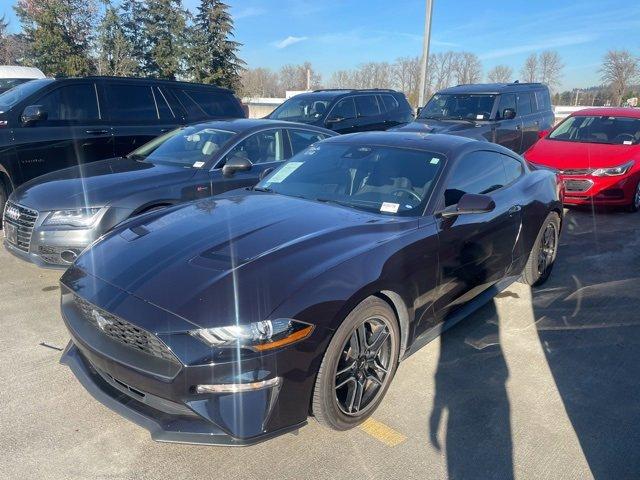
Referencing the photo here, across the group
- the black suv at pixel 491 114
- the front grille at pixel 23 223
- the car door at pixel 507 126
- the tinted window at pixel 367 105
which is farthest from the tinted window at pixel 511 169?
the tinted window at pixel 367 105

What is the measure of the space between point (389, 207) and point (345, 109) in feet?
24.1

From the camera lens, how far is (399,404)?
9.93 feet

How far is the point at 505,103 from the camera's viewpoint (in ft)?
33.0

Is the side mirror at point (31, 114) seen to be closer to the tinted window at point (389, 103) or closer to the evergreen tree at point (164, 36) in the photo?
the tinted window at point (389, 103)

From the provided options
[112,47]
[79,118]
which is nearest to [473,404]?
[79,118]

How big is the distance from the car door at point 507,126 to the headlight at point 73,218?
7654 millimetres

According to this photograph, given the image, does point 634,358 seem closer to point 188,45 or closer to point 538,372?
point 538,372

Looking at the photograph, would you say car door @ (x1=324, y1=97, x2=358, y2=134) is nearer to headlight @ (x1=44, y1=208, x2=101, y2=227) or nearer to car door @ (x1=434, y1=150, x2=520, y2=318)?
car door @ (x1=434, y1=150, x2=520, y2=318)

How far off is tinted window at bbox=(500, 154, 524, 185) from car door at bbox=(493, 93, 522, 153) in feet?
17.2

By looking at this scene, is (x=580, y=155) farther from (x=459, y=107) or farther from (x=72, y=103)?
(x=72, y=103)

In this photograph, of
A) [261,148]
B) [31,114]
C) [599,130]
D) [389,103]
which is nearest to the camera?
[261,148]

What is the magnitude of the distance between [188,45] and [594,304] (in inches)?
1402

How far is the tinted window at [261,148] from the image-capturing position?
546cm

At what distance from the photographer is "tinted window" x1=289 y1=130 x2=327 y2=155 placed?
6023 millimetres
